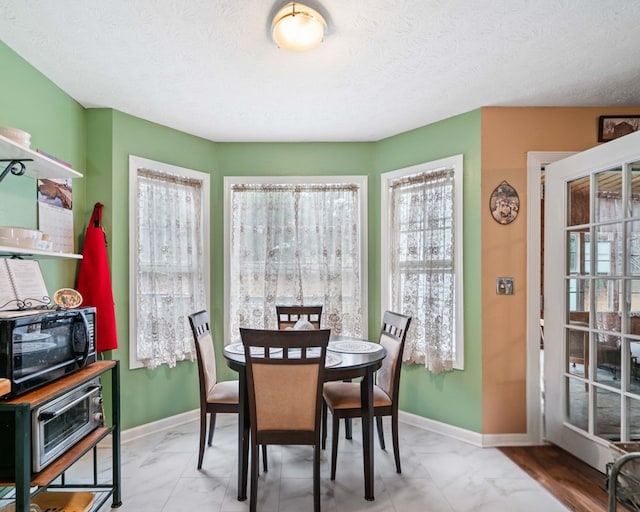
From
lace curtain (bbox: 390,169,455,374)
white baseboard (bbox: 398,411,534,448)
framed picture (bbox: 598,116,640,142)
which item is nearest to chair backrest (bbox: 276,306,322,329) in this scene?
lace curtain (bbox: 390,169,455,374)

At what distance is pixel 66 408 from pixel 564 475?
288 cm

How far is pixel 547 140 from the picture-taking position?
9.11ft

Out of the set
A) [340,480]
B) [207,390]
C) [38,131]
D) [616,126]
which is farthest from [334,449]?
[616,126]

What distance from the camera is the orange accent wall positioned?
9.05 ft

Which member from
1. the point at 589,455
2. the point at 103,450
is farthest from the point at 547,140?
the point at 103,450

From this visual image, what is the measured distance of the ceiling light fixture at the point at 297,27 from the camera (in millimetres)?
1671

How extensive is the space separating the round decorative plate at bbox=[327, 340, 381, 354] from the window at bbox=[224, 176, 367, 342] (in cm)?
71

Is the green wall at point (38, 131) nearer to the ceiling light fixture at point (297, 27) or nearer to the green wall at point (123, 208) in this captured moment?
the green wall at point (123, 208)

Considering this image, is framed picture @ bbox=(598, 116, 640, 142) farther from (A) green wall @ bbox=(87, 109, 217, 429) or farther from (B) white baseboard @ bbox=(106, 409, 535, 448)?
(A) green wall @ bbox=(87, 109, 217, 429)

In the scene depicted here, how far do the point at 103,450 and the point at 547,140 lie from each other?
159 inches

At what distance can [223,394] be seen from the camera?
248 cm

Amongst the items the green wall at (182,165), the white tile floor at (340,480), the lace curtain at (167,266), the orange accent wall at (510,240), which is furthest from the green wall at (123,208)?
the orange accent wall at (510,240)

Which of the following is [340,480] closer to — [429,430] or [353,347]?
[353,347]

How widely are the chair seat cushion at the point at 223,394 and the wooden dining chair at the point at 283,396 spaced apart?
0.53 meters
